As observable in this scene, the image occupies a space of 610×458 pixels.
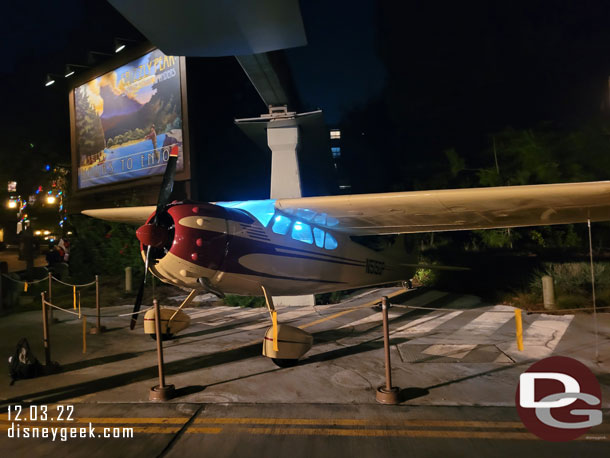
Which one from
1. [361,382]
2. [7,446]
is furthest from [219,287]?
[7,446]

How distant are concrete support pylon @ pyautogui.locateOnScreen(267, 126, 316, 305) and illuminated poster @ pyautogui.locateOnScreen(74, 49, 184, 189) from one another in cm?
927

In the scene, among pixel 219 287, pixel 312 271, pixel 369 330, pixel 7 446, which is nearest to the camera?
pixel 7 446

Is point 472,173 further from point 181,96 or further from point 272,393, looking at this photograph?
point 272,393

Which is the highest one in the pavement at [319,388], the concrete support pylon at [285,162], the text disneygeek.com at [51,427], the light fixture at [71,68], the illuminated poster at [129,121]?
the light fixture at [71,68]

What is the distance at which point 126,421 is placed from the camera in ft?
12.0

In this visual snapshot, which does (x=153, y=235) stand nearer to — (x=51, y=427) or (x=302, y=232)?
(x=51, y=427)

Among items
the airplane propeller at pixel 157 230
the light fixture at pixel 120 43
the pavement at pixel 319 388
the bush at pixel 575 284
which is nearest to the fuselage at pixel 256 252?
the airplane propeller at pixel 157 230

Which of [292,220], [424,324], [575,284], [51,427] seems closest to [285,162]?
[292,220]

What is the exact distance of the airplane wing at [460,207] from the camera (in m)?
4.70

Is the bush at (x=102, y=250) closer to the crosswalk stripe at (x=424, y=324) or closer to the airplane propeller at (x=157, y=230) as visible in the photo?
the airplane propeller at (x=157, y=230)

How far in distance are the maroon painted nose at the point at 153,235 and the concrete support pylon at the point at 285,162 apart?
173 inches

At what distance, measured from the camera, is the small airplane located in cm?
486


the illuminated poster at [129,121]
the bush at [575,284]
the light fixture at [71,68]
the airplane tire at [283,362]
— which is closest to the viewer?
the airplane tire at [283,362]

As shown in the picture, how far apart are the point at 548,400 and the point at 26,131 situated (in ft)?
122
